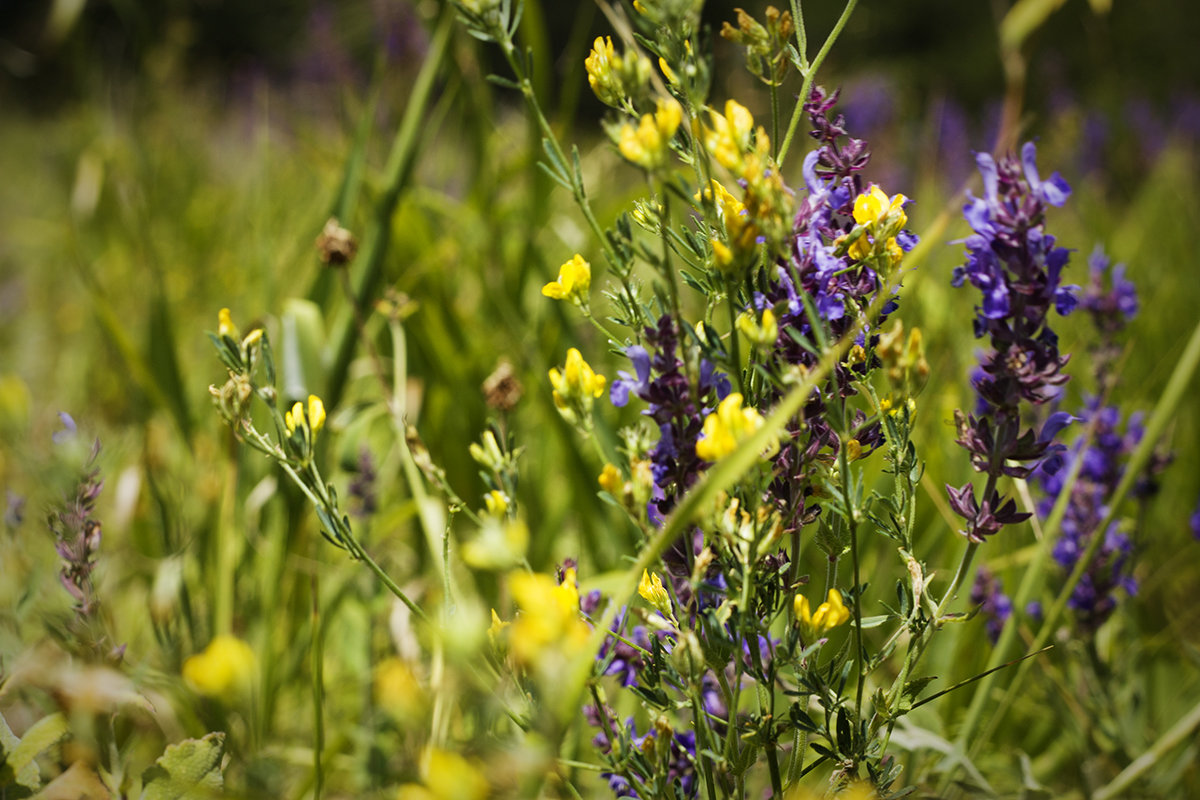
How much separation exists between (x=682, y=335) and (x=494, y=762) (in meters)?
0.26

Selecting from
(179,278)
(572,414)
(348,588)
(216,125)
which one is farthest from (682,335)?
(216,125)

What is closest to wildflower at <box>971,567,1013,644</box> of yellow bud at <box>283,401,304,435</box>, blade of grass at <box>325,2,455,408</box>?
yellow bud at <box>283,401,304,435</box>

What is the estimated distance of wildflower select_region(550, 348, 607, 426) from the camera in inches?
19.0

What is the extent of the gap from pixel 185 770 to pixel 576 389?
0.40 meters

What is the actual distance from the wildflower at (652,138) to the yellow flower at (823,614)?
0.27m

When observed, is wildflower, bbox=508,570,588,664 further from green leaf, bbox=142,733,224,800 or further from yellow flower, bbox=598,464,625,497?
green leaf, bbox=142,733,224,800

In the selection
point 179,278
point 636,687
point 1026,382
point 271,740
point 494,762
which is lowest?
point 179,278

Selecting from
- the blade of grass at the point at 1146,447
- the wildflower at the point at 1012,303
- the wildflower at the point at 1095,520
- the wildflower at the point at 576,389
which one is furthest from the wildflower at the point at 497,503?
the wildflower at the point at 1095,520

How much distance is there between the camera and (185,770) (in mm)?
564

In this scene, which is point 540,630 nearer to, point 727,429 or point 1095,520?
point 727,429

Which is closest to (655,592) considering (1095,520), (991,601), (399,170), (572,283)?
(572,283)

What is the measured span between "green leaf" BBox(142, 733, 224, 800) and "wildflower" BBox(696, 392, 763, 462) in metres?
0.43

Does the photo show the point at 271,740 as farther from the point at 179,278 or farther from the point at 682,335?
the point at 179,278

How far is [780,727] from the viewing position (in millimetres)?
502
